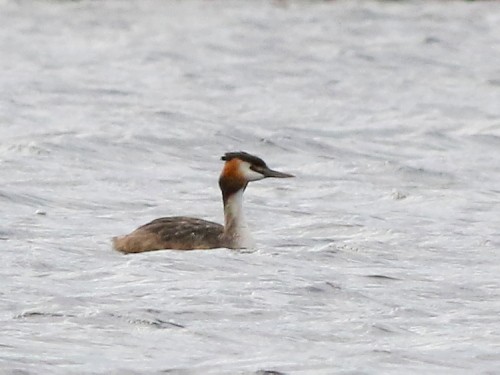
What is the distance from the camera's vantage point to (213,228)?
13.0m

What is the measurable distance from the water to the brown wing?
4.4 inches

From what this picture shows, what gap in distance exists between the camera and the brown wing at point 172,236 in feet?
41.0

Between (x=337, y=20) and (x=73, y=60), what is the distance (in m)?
8.01

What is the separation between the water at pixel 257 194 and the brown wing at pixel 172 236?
11 centimetres

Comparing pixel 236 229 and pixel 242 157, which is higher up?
pixel 242 157

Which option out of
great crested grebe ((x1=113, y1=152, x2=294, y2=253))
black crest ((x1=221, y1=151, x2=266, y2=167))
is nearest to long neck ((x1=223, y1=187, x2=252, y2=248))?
great crested grebe ((x1=113, y1=152, x2=294, y2=253))

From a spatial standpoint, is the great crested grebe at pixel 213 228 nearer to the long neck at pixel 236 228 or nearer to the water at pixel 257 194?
the long neck at pixel 236 228

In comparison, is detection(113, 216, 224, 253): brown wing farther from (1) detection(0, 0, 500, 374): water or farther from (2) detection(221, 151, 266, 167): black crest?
(2) detection(221, 151, 266, 167): black crest

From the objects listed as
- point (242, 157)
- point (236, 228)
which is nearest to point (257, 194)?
point (242, 157)

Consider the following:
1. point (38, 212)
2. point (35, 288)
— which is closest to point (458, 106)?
point (38, 212)

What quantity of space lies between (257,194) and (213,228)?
9.88 feet

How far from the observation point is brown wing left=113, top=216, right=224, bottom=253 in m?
12.5

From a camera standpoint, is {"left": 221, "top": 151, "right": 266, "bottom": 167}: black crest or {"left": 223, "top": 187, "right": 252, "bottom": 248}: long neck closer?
{"left": 223, "top": 187, "right": 252, "bottom": 248}: long neck

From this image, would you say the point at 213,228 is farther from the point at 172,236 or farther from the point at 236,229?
the point at 172,236
